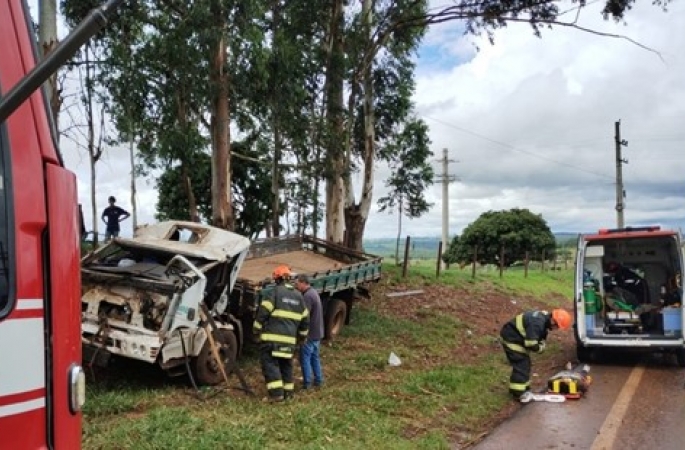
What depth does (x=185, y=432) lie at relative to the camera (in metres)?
6.37

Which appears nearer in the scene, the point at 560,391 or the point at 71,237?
the point at 71,237

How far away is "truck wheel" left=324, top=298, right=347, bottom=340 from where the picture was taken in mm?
12288

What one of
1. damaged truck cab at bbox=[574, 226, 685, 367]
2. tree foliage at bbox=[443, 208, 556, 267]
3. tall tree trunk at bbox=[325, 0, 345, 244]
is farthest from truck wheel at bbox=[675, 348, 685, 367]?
tree foliage at bbox=[443, 208, 556, 267]

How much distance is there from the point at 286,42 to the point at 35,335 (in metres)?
12.1

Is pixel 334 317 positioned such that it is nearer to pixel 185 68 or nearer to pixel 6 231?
pixel 185 68

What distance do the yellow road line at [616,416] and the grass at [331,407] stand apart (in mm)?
1288

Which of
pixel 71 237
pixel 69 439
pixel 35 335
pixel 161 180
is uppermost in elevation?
pixel 161 180

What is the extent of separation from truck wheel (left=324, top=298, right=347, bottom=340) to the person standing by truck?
3.01 m

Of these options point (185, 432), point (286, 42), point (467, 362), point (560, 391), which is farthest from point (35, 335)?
point (286, 42)

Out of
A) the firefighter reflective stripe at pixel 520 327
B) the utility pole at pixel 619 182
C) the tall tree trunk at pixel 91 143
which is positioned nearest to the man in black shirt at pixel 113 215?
the tall tree trunk at pixel 91 143

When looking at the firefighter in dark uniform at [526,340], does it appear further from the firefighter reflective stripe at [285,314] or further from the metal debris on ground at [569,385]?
the firefighter reflective stripe at [285,314]

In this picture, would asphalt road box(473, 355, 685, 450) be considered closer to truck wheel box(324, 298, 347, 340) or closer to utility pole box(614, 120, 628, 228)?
truck wheel box(324, 298, 347, 340)

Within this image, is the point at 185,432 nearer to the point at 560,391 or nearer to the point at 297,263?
the point at 560,391

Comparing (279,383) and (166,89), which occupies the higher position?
(166,89)
